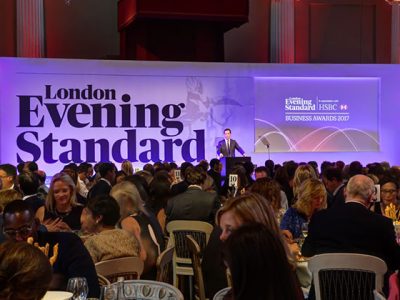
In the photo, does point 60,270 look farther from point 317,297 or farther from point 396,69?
point 396,69

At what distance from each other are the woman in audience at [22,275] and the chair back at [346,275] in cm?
232

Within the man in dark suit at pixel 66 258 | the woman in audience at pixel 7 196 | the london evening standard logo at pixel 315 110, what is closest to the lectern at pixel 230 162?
the london evening standard logo at pixel 315 110

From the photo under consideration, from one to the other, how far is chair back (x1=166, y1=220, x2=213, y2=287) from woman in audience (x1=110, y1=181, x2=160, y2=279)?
32.6 inches

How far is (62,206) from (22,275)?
13.5 ft

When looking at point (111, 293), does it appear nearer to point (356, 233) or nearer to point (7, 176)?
point (356, 233)

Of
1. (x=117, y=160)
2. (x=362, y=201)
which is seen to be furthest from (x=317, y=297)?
(x=117, y=160)

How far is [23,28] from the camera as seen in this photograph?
15.9 metres

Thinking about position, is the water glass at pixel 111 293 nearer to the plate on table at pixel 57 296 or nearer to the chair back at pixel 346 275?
the plate on table at pixel 57 296

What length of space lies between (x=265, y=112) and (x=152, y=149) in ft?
8.63

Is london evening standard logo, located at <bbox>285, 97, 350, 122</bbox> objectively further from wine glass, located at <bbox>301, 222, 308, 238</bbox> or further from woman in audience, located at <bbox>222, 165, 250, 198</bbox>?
wine glass, located at <bbox>301, 222, 308, 238</bbox>

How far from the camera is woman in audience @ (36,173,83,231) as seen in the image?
5.91 metres

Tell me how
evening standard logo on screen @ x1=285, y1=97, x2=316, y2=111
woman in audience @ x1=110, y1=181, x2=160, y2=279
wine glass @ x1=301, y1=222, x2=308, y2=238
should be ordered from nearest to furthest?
woman in audience @ x1=110, y1=181, x2=160, y2=279, wine glass @ x1=301, y1=222, x2=308, y2=238, evening standard logo on screen @ x1=285, y1=97, x2=316, y2=111

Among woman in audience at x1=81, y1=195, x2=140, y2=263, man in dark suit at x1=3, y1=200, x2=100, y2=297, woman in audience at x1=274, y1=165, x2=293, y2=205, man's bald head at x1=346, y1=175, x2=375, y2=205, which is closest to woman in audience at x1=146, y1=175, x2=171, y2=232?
woman in audience at x1=274, y1=165, x2=293, y2=205

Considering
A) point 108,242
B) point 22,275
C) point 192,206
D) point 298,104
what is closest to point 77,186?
point 192,206
